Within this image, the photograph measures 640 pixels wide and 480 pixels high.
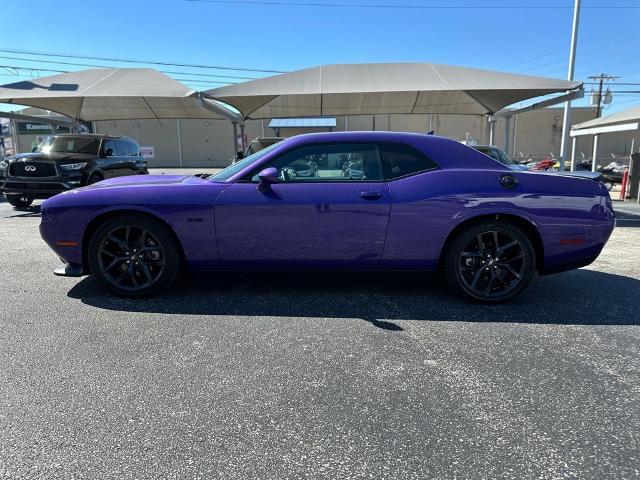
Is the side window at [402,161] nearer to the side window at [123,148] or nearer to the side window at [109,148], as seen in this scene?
the side window at [109,148]

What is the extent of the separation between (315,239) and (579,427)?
2.35m

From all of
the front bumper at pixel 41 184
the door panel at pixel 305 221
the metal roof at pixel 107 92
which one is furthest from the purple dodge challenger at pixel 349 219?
the metal roof at pixel 107 92

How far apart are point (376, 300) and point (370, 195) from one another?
1000 millimetres

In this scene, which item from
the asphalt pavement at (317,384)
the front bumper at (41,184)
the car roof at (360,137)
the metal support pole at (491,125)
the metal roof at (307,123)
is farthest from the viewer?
the metal roof at (307,123)

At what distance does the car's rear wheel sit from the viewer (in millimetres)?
10789

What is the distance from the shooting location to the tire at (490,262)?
401 cm

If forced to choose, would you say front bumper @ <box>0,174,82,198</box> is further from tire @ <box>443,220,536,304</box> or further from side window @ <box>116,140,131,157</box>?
tire @ <box>443,220,536,304</box>

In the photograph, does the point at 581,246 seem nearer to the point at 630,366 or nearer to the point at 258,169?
the point at 630,366

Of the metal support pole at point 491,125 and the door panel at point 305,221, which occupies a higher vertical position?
the metal support pole at point 491,125

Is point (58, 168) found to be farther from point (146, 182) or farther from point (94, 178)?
point (146, 182)

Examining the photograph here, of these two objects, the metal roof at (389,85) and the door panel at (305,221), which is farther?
the metal roof at (389,85)

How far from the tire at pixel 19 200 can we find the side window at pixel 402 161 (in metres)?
9.96

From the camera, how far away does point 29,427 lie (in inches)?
89.6

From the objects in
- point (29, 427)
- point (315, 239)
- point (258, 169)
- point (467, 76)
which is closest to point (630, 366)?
point (315, 239)
